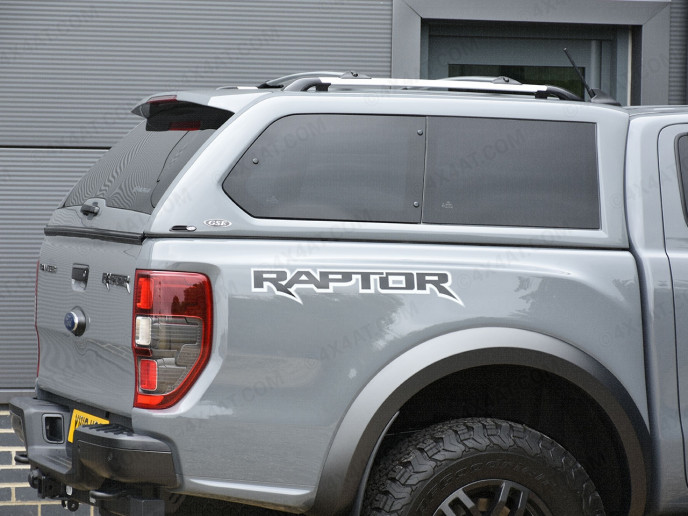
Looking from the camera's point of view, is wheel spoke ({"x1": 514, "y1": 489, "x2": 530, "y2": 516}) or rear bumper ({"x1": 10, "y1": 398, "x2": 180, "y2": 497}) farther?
wheel spoke ({"x1": 514, "y1": 489, "x2": 530, "y2": 516})

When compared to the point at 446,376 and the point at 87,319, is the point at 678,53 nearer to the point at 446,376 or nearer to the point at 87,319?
the point at 446,376

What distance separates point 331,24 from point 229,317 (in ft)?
13.8

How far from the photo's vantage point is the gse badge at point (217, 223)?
9.61ft

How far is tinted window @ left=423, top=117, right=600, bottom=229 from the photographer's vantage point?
313 cm

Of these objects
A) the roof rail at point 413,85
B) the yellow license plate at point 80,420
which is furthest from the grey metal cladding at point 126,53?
the yellow license plate at point 80,420

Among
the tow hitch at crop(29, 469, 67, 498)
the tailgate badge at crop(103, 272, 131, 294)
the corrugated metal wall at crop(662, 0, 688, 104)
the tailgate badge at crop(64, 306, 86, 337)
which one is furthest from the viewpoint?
the corrugated metal wall at crop(662, 0, 688, 104)

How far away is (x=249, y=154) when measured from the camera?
9.90 feet

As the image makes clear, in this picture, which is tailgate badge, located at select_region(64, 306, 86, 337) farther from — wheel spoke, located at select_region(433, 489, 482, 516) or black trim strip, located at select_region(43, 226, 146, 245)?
wheel spoke, located at select_region(433, 489, 482, 516)

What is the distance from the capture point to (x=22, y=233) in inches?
250

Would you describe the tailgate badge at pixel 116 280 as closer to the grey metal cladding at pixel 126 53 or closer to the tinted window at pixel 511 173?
the tinted window at pixel 511 173

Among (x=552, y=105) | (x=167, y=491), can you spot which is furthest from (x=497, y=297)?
(x=167, y=491)

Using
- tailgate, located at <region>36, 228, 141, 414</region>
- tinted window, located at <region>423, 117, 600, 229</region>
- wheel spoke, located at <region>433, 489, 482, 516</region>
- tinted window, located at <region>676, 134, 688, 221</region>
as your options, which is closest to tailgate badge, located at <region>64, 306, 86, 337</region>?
tailgate, located at <region>36, 228, 141, 414</region>

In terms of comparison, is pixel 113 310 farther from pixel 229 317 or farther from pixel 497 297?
pixel 497 297

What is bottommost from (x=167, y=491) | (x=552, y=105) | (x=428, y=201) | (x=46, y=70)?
(x=167, y=491)
